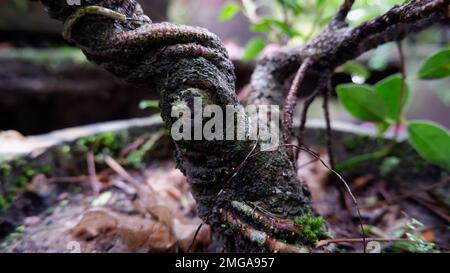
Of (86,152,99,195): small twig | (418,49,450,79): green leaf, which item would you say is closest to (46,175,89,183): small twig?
(86,152,99,195): small twig

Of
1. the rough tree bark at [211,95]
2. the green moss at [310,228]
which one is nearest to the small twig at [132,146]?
the rough tree bark at [211,95]

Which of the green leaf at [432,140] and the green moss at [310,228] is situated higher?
the green leaf at [432,140]

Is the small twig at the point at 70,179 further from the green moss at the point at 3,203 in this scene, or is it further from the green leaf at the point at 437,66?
the green leaf at the point at 437,66

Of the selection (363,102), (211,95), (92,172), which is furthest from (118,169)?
(363,102)

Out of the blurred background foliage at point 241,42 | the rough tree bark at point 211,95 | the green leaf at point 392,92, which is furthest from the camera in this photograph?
the blurred background foliage at point 241,42

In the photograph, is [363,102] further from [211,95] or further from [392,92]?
[211,95]
